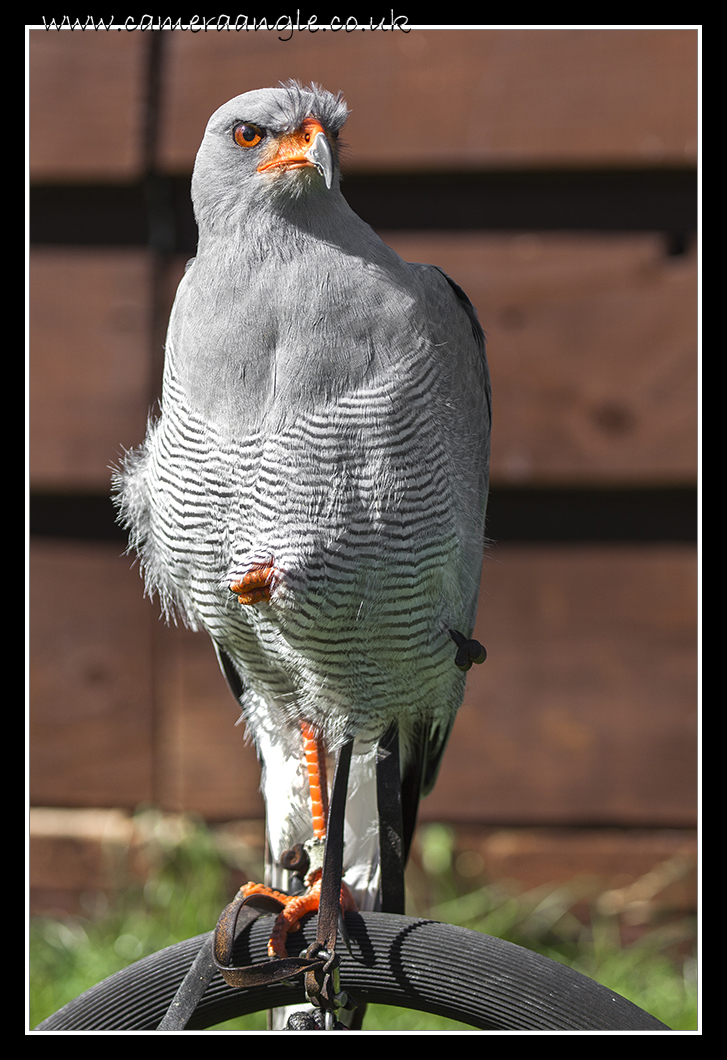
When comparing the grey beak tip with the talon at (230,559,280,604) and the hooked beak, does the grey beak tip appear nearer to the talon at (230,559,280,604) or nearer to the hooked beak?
the hooked beak

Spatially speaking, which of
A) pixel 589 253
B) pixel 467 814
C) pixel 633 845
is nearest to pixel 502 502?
pixel 589 253

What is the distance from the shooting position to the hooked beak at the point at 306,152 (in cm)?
103

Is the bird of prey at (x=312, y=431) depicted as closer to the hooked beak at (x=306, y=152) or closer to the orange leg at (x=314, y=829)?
the hooked beak at (x=306, y=152)

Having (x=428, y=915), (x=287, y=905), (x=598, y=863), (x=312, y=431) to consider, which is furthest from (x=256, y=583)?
(x=598, y=863)

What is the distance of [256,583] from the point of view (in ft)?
3.57

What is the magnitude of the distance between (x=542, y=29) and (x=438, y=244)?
0.51 metres

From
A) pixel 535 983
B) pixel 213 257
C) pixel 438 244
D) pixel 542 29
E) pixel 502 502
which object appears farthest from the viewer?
pixel 502 502

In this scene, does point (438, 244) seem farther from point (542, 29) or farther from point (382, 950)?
point (382, 950)

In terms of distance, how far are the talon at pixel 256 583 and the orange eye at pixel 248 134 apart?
0.55 metres

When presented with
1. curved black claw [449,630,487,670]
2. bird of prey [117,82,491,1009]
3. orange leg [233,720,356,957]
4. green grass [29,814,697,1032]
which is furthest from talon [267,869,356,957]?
green grass [29,814,697,1032]

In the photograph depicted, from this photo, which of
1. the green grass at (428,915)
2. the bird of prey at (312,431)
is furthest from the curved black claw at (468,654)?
the green grass at (428,915)

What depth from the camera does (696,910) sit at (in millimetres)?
2146

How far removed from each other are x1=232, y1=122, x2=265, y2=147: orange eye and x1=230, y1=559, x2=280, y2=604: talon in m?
0.55

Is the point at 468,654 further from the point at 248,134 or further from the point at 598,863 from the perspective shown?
the point at 598,863
